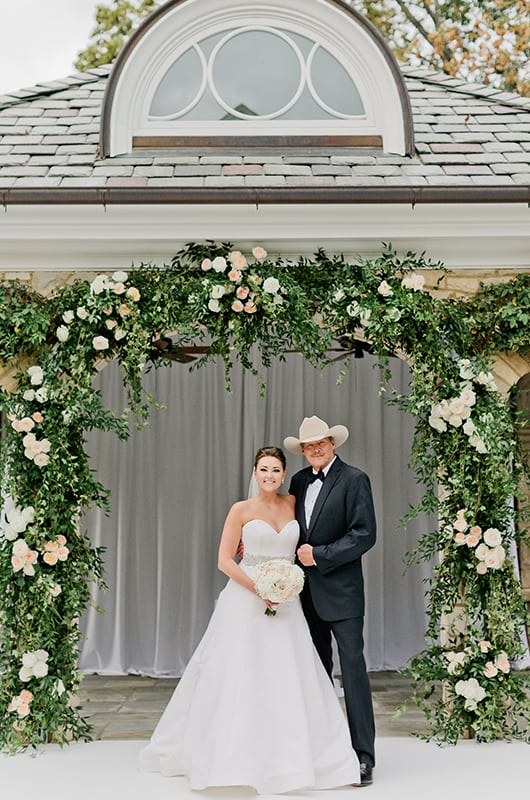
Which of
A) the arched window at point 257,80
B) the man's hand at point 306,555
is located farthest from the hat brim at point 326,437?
the arched window at point 257,80

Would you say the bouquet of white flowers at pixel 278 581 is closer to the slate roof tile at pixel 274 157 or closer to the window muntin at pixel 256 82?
the slate roof tile at pixel 274 157

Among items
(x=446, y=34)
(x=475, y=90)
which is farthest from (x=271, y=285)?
(x=446, y=34)

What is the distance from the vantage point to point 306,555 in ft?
16.0

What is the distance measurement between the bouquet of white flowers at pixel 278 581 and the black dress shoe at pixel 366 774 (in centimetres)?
102

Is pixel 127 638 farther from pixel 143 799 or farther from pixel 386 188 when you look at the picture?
pixel 386 188

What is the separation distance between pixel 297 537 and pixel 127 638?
11.6 feet

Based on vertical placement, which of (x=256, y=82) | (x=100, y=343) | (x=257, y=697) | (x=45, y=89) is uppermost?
(x=45, y=89)

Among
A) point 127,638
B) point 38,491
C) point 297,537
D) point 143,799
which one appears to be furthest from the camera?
point 127,638

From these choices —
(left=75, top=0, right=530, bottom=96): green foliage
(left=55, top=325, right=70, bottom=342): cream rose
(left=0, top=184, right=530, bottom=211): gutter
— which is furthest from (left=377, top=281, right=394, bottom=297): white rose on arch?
(left=75, top=0, right=530, bottom=96): green foliage

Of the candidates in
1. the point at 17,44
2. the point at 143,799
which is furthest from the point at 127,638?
the point at 17,44

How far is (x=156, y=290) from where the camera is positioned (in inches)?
216

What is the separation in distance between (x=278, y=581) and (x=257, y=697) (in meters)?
0.63

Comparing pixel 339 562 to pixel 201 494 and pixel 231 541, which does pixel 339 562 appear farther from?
pixel 201 494

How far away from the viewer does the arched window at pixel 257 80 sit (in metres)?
6.32
